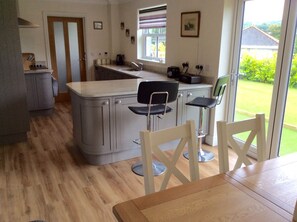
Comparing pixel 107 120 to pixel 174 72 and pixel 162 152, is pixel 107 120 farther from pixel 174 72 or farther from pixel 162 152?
pixel 162 152

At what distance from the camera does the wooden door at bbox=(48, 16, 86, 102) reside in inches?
227

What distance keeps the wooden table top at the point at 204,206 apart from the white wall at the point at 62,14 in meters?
5.24

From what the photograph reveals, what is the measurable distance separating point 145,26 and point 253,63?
2.55m

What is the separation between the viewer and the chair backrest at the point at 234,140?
1578mm

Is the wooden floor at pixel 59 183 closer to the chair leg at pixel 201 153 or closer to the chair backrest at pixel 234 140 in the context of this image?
the chair leg at pixel 201 153

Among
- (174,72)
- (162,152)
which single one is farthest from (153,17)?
(162,152)

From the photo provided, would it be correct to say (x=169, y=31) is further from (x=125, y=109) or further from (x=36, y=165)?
(x=36, y=165)

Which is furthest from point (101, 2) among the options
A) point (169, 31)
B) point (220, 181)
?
point (220, 181)

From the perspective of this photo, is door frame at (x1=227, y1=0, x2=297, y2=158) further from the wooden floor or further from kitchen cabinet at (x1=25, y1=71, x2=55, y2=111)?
kitchen cabinet at (x1=25, y1=71, x2=55, y2=111)

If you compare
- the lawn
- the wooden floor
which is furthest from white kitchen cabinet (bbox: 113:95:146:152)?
the lawn

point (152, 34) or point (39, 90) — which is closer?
point (39, 90)

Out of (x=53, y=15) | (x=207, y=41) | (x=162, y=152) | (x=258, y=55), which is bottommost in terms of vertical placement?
(x=162, y=152)

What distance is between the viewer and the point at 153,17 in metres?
4.84

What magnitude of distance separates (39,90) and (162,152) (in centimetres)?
393
